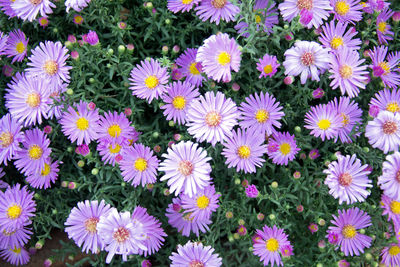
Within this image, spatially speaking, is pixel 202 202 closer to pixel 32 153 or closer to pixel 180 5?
pixel 32 153

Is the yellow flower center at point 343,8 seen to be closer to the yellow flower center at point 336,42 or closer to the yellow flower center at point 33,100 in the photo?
the yellow flower center at point 336,42

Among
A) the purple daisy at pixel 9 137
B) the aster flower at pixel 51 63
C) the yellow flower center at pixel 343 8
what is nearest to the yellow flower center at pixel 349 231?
the yellow flower center at pixel 343 8

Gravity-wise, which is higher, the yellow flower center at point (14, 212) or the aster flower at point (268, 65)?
the aster flower at point (268, 65)

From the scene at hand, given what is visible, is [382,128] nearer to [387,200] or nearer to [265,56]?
[387,200]

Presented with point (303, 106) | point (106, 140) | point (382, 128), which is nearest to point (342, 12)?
point (303, 106)

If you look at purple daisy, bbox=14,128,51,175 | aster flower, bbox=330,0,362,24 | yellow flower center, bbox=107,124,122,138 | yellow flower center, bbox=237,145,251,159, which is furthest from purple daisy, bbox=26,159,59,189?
aster flower, bbox=330,0,362,24
